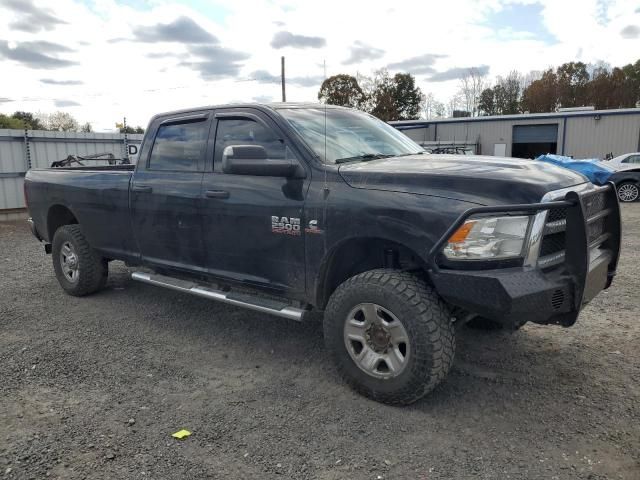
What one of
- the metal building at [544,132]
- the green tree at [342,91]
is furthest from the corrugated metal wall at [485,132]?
Result: the green tree at [342,91]

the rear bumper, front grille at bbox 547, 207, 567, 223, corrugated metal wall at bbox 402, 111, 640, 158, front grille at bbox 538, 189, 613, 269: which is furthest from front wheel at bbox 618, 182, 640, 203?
the rear bumper

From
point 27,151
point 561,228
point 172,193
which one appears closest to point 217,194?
point 172,193

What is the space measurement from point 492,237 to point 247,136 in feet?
7.22

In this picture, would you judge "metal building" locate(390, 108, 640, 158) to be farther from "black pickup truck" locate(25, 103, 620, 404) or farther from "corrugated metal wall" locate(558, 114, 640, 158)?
"black pickup truck" locate(25, 103, 620, 404)

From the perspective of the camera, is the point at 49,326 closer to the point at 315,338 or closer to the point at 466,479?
the point at 315,338

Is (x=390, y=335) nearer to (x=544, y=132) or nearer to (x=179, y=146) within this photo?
(x=179, y=146)

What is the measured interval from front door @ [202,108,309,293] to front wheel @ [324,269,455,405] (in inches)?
21.1

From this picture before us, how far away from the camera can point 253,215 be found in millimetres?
4031

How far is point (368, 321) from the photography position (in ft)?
11.3

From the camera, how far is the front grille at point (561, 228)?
309 centimetres

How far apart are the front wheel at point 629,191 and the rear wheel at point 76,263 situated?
54.2 feet

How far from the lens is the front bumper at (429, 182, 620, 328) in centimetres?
294

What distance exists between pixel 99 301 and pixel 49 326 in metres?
0.86

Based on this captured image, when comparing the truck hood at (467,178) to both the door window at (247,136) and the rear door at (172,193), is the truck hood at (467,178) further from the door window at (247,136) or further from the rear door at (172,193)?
the rear door at (172,193)
